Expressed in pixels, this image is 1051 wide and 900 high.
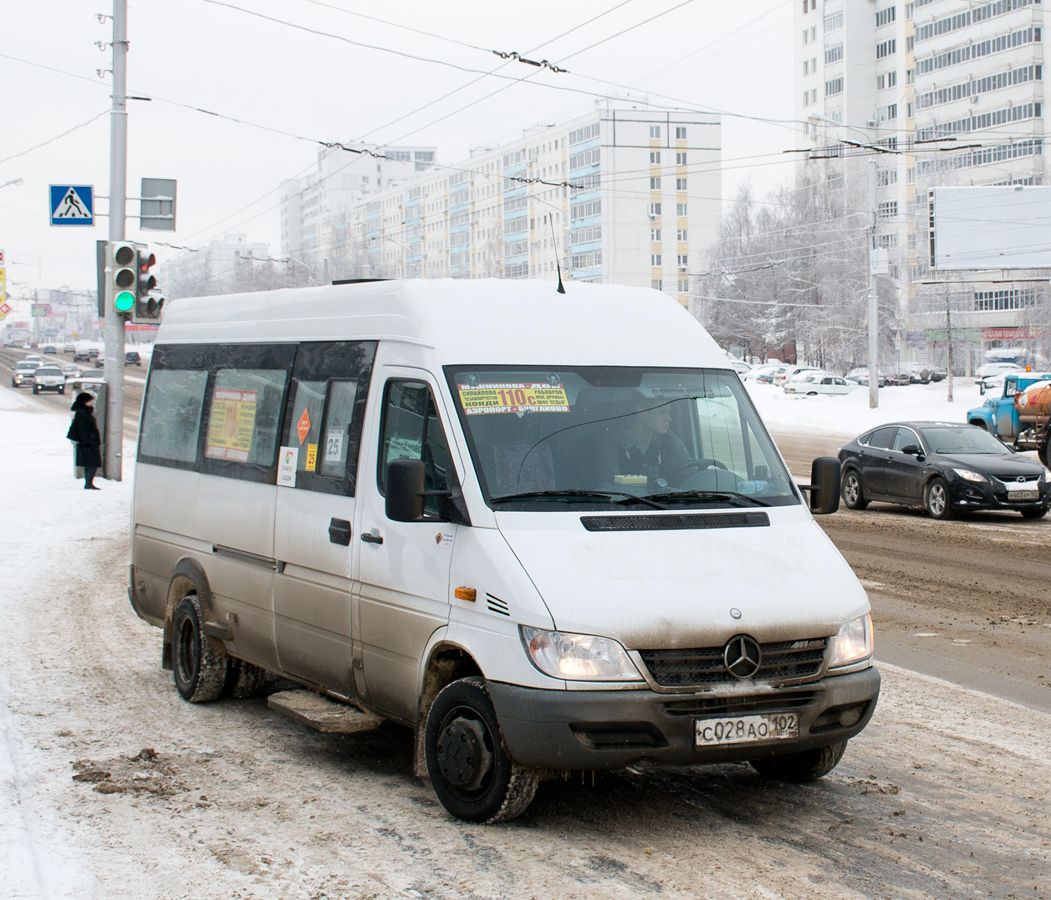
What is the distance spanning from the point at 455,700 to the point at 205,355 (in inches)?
149

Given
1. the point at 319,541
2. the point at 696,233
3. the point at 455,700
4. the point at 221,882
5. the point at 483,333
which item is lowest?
the point at 221,882

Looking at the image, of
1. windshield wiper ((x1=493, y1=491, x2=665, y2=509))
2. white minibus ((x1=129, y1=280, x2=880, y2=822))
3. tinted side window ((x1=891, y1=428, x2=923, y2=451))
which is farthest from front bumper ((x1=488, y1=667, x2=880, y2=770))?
tinted side window ((x1=891, y1=428, x2=923, y2=451))

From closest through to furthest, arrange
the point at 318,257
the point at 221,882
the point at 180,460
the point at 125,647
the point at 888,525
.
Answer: the point at 221,882 < the point at 180,460 < the point at 125,647 < the point at 888,525 < the point at 318,257

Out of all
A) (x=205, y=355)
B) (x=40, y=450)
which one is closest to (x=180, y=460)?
(x=205, y=355)

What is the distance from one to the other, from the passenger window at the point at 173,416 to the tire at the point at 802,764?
4027mm

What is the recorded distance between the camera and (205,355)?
27.2ft

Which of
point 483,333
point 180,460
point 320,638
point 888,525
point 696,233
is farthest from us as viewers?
point 696,233

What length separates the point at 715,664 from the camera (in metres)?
5.02

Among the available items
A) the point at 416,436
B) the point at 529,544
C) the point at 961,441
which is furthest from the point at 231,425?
the point at 961,441

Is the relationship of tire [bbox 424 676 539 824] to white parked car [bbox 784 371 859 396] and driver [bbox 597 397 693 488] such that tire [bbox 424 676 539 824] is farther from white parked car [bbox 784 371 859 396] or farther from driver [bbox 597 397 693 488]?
white parked car [bbox 784 371 859 396]

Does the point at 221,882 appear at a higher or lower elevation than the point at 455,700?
lower

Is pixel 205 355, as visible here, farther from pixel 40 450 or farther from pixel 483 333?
pixel 40 450

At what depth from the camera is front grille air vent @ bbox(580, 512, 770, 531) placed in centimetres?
534

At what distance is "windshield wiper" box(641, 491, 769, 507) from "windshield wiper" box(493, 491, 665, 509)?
0.06 meters
